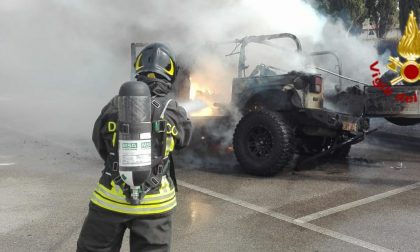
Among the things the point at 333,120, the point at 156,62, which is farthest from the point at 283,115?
the point at 156,62

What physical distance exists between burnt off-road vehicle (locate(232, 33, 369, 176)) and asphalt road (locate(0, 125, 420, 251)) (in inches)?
13.2

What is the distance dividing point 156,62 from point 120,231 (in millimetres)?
925

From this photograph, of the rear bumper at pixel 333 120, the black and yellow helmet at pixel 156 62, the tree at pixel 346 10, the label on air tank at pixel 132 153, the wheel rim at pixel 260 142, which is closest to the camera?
the label on air tank at pixel 132 153

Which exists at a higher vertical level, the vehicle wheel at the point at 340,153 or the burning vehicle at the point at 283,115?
the burning vehicle at the point at 283,115

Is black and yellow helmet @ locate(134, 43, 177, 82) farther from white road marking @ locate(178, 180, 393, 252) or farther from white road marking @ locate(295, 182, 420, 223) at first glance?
white road marking @ locate(295, 182, 420, 223)

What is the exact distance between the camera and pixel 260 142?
6.17 meters

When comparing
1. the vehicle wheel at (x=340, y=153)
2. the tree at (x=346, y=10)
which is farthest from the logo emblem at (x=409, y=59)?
the tree at (x=346, y=10)

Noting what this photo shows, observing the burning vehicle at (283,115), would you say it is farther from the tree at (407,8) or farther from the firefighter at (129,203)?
the tree at (407,8)

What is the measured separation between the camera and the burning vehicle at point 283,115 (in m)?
5.93

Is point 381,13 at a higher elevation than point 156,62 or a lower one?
higher

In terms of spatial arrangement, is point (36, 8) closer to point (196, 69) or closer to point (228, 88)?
point (196, 69)

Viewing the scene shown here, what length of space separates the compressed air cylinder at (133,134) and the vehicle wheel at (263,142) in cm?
Result: 384

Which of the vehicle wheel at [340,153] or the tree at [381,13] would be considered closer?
the vehicle wheel at [340,153]

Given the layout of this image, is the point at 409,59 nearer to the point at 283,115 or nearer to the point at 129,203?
the point at 283,115
